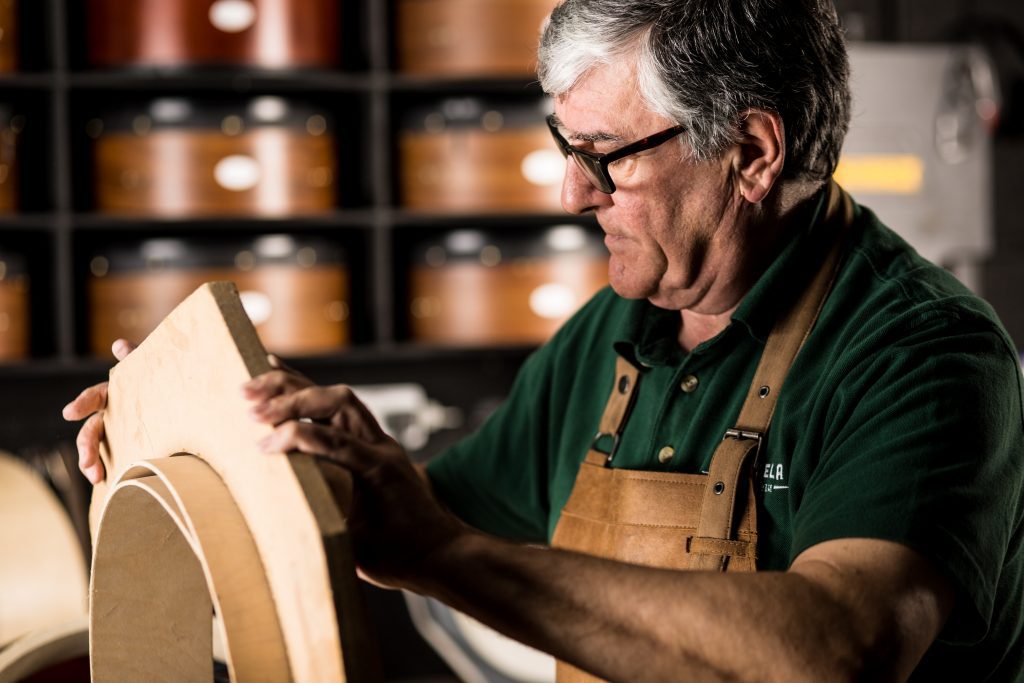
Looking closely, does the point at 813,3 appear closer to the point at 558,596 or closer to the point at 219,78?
the point at 558,596

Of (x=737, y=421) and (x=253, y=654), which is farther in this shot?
(x=737, y=421)

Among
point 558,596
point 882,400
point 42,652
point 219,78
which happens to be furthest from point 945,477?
point 219,78

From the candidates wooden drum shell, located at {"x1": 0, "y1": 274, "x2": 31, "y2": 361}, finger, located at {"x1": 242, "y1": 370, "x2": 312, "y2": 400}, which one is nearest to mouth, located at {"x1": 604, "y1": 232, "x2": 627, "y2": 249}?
finger, located at {"x1": 242, "y1": 370, "x2": 312, "y2": 400}

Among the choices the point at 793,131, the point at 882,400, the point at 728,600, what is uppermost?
the point at 793,131

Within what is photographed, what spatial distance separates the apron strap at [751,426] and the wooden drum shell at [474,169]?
6.33ft

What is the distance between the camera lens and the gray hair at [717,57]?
46.0 inches

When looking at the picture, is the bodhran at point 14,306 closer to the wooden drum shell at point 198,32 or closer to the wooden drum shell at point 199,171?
the wooden drum shell at point 199,171

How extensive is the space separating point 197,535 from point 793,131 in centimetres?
77

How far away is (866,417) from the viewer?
3.38 feet

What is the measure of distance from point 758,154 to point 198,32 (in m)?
2.11

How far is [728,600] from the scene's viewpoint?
0.88 metres

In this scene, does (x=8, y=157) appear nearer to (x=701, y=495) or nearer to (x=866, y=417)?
(x=701, y=495)

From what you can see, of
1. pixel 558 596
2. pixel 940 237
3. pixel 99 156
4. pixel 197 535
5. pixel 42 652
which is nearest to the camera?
pixel 197 535

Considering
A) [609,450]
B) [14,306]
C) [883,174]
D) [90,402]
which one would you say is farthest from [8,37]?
[883,174]
